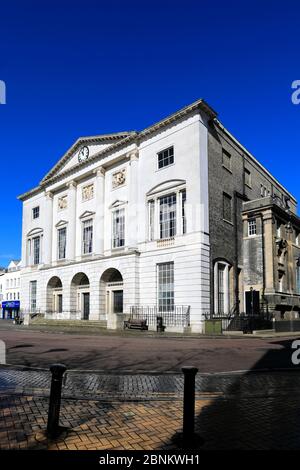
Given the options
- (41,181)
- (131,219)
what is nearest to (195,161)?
(131,219)

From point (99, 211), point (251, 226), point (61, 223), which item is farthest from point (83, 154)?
point (251, 226)

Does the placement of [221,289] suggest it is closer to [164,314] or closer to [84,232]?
[164,314]

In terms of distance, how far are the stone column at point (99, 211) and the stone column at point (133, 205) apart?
151 inches

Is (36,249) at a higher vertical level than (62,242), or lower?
lower

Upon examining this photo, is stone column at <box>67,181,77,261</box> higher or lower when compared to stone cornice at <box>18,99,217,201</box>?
lower

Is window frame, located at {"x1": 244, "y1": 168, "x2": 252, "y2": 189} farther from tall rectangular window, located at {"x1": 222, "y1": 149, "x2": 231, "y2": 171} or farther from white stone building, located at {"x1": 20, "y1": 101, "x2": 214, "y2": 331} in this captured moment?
white stone building, located at {"x1": 20, "y1": 101, "x2": 214, "y2": 331}

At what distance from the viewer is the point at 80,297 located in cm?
3862

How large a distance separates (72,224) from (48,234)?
505 cm

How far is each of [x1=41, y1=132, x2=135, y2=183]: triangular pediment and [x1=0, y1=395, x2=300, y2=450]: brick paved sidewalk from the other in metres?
30.1

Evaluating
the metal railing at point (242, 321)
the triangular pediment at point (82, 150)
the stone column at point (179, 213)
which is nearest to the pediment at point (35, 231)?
the triangular pediment at point (82, 150)

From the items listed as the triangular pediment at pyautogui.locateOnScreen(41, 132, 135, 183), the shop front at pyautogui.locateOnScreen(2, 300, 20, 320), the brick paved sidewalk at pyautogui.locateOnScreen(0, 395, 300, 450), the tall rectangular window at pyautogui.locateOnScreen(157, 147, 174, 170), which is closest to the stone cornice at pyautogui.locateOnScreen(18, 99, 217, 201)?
the triangular pediment at pyautogui.locateOnScreen(41, 132, 135, 183)

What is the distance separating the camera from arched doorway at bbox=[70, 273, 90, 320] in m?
38.0
